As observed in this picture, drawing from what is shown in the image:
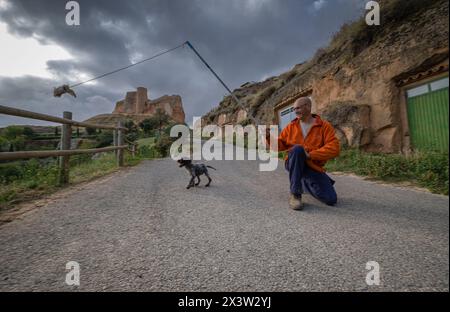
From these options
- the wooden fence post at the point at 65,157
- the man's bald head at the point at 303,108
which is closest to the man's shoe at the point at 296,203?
the man's bald head at the point at 303,108

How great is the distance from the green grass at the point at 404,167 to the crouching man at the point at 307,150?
820 millimetres

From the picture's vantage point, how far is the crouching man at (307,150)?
2533 millimetres

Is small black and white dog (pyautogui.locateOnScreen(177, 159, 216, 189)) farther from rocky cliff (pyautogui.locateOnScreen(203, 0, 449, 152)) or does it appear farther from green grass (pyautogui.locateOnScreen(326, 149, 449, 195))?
rocky cliff (pyautogui.locateOnScreen(203, 0, 449, 152))

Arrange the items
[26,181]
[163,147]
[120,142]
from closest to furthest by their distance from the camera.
A: [26,181], [120,142], [163,147]

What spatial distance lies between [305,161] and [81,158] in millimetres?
7197

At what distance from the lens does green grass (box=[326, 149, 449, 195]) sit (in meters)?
1.02

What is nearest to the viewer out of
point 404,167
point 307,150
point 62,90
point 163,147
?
point 307,150

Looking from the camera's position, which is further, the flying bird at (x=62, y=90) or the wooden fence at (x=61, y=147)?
the flying bird at (x=62, y=90)

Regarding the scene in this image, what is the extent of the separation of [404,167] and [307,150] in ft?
4.68

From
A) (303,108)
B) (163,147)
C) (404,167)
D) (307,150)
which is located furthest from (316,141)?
(163,147)

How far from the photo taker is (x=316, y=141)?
2.62 meters

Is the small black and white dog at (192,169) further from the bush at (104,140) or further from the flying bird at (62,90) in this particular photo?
the bush at (104,140)

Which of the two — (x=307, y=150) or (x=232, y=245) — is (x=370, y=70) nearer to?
(x=307, y=150)
